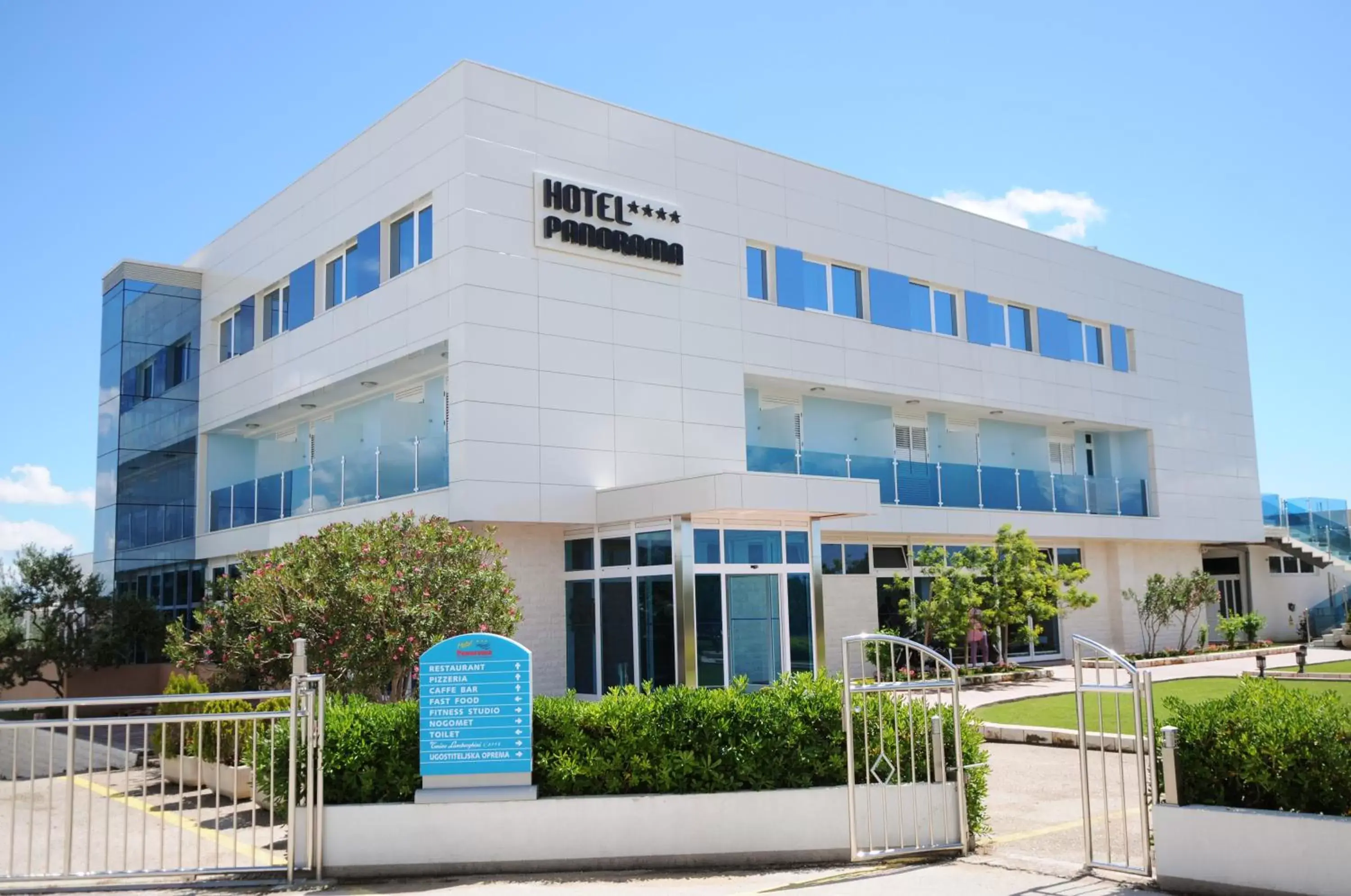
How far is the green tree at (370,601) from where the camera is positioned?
43.3 ft

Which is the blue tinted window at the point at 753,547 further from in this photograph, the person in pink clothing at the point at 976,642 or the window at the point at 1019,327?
the window at the point at 1019,327

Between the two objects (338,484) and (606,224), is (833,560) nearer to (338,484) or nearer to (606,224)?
(606,224)

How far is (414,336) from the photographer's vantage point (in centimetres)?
1975

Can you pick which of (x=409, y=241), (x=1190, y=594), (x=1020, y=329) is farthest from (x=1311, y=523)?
(x=409, y=241)

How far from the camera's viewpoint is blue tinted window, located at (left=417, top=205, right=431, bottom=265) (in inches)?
782

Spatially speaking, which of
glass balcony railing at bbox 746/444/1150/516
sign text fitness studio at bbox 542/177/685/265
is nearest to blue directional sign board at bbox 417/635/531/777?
sign text fitness studio at bbox 542/177/685/265

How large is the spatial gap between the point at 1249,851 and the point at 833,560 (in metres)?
17.3

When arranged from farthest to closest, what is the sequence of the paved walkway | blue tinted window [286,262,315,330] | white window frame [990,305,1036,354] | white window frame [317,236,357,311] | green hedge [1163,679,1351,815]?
white window frame [990,305,1036,354], blue tinted window [286,262,315,330], white window frame [317,236,357,311], the paved walkway, green hedge [1163,679,1351,815]

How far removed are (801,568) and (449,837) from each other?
1070 centimetres

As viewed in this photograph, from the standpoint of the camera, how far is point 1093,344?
30922 mm

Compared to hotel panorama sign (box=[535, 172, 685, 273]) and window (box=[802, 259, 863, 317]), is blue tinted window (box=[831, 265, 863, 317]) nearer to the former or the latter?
window (box=[802, 259, 863, 317])

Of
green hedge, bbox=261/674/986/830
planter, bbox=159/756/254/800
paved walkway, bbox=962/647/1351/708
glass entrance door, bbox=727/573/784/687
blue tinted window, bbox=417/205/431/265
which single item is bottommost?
planter, bbox=159/756/254/800

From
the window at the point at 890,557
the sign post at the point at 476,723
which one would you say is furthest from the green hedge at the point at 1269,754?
the window at the point at 890,557

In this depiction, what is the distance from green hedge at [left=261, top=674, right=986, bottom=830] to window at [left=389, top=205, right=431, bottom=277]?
11.9 m
